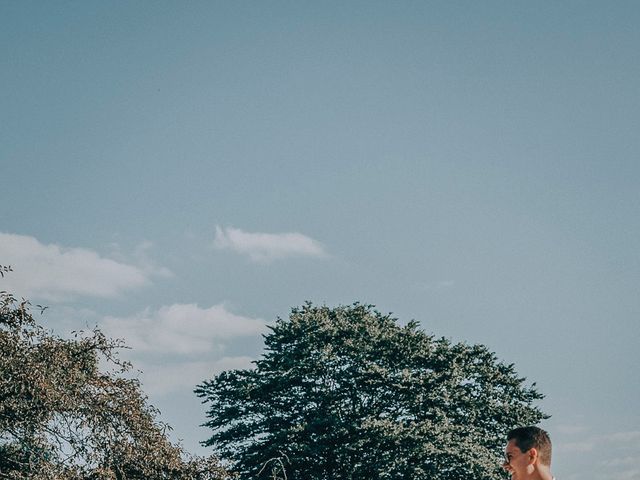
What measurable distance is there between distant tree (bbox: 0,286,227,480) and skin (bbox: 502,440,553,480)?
47.2 feet

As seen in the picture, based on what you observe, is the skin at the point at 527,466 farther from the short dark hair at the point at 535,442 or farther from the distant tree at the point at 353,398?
the distant tree at the point at 353,398

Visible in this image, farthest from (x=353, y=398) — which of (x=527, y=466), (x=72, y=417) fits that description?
(x=527, y=466)

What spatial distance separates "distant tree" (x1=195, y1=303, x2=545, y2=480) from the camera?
119 ft

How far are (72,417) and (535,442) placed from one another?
51.8 ft

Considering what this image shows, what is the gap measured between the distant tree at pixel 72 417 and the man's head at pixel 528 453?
14368 mm

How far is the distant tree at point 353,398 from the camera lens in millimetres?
36188

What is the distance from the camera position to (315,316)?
1612 inches

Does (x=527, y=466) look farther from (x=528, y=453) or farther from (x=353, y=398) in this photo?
(x=353, y=398)

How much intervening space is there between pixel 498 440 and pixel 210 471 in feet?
73.6

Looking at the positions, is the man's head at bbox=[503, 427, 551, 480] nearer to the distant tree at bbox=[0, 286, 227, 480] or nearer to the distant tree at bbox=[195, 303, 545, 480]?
the distant tree at bbox=[0, 286, 227, 480]

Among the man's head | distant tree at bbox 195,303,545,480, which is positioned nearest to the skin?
the man's head

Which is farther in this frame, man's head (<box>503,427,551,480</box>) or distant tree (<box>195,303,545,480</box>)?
distant tree (<box>195,303,545,480</box>)

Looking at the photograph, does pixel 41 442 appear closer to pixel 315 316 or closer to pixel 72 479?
pixel 72 479

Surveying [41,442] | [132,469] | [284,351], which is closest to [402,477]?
[284,351]
